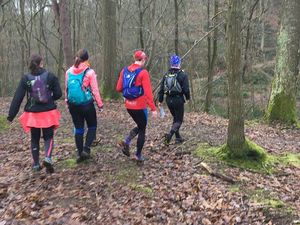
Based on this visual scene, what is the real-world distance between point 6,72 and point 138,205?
3578 cm

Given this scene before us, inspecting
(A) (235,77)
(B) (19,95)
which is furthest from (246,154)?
(B) (19,95)

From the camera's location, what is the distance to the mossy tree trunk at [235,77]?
285 inches

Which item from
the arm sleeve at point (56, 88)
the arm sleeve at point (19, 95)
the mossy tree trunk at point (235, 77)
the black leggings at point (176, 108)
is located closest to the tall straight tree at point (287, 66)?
the black leggings at point (176, 108)

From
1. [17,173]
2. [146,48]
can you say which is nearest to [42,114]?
[17,173]

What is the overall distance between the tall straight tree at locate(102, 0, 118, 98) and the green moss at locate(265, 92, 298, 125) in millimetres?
8014

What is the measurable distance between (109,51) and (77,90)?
12159 mm

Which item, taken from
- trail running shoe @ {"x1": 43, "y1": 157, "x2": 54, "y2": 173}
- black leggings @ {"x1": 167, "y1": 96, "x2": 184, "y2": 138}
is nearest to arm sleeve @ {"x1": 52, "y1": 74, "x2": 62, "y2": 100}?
trail running shoe @ {"x1": 43, "y1": 157, "x2": 54, "y2": 173}

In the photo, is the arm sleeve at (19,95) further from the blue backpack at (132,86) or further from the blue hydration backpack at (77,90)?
the blue backpack at (132,86)

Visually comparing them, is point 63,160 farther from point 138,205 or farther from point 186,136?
point 186,136

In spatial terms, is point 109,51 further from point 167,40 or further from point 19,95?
point 19,95

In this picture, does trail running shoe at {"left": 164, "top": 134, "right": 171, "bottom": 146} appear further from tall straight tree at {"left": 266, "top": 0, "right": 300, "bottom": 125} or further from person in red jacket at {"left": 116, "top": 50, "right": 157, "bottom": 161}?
tall straight tree at {"left": 266, "top": 0, "right": 300, "bottom": 125}

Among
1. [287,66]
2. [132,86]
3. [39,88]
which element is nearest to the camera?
[39,88]

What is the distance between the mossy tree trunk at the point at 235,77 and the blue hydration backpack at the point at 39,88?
126 inches

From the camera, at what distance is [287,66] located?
525 inches
